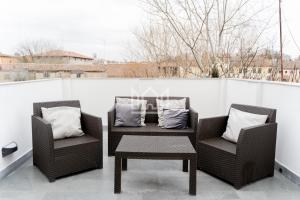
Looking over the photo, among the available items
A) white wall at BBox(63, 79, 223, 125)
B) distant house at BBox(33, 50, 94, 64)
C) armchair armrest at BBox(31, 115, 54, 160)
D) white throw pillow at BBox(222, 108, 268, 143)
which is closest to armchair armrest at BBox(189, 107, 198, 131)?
white throw pillow at BBox(222, 108, 268, 143)

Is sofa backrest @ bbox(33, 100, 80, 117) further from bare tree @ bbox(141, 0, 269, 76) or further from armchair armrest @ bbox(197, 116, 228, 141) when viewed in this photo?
bare tree @ bbox(141, 0, 269, 76)

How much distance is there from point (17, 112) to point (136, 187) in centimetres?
177

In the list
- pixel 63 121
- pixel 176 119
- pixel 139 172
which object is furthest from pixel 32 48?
pixel 139 172

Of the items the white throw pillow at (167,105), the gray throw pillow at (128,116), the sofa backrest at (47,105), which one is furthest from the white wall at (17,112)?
the white throw pillow at (167,105)

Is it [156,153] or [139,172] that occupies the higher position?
[156,153]

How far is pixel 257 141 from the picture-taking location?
8.29 feet

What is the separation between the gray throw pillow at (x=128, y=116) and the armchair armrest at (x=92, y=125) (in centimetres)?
48

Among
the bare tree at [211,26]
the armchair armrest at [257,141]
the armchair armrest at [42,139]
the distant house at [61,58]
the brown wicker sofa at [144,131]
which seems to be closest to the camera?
the armchair armrest at [257,141]

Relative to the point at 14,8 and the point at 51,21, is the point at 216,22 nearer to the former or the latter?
the point at 51,21

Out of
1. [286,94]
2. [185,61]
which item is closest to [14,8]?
[185,61]

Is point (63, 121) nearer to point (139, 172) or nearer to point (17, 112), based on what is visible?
point (17, 112)

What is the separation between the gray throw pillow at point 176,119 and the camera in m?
3.40

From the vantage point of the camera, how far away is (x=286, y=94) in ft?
9.08

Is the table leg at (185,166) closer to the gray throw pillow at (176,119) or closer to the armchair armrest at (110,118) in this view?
the gray throw pillow at (176,119)
